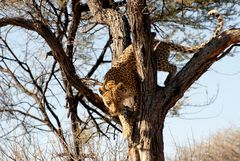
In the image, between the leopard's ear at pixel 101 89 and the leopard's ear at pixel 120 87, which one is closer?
the leopard's ear at pixel 120 87

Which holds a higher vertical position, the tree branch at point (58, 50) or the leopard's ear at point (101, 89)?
the tree branch at point (58, 50)

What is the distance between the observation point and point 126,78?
3.57m

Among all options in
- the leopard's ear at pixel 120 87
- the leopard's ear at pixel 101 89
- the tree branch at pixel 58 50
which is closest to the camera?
the tree branch at pixel 58 50

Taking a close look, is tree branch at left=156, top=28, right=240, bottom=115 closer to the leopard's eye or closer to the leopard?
the leopard

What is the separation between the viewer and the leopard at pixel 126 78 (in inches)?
137

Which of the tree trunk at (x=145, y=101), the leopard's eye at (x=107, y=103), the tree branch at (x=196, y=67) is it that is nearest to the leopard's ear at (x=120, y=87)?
the leopard's eye at (x=107, y=103)

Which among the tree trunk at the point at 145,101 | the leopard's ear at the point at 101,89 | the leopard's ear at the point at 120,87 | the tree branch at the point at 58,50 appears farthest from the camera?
the leopard's ear at the point at 101,89

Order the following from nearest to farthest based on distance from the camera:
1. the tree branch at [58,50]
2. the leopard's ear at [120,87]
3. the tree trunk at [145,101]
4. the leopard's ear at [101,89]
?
1. the tree trunk at [145,101]
2. the tree branch at [58,50]
3. the leopard's ear at [120,87]
4. the leopard's ear at [101,89]

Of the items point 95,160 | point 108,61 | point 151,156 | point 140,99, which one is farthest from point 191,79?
point 108,61

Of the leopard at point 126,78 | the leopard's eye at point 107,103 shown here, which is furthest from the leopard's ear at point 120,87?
the leopard's eye at point 107,103

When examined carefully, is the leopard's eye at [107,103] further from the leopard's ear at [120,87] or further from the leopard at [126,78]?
the leopard's ear at [120,87]

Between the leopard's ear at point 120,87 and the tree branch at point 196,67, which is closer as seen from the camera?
the tree branch at point 196,67

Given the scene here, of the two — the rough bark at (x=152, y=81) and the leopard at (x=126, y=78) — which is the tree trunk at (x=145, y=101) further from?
the leopard at (x=126, y=78)

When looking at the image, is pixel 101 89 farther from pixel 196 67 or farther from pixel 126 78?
pixel 196 67
